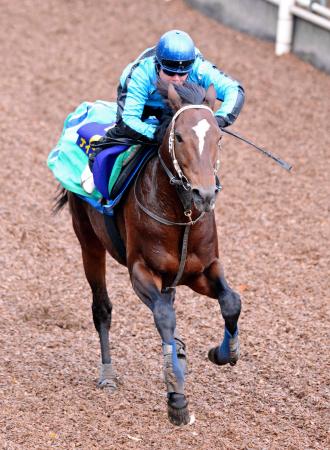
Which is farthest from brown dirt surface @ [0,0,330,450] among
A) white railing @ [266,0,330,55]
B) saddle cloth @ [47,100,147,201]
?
saddle cloth @ [47,100,147,201]

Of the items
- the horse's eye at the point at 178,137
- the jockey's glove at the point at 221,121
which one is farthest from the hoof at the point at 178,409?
the jockey's glove at the point at 221,121

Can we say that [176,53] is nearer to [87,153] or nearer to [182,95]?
[182,95]

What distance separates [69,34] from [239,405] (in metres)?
8.66

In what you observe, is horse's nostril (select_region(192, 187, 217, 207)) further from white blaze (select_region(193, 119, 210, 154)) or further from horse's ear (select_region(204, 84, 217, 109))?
horse's ear (select_region(204, 84, 217, 109))

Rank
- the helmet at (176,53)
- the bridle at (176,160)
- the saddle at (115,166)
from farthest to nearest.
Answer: the saddle at (115,166)
the helmet at (176,53)
the bridle at (176,160)

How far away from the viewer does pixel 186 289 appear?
8.01 metres

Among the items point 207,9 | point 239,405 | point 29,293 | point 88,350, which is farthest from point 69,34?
point 239,405

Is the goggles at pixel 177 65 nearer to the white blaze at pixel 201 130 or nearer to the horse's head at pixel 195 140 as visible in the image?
the horse's head at pixel 195 140

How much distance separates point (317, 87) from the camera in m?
11.5

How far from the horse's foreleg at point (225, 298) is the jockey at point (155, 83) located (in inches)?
33.9

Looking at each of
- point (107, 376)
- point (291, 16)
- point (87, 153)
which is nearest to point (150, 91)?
point (87, 153)

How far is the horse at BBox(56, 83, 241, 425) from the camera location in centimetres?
490

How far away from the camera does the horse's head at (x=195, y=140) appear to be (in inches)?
186

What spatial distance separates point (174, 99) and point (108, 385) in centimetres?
239
